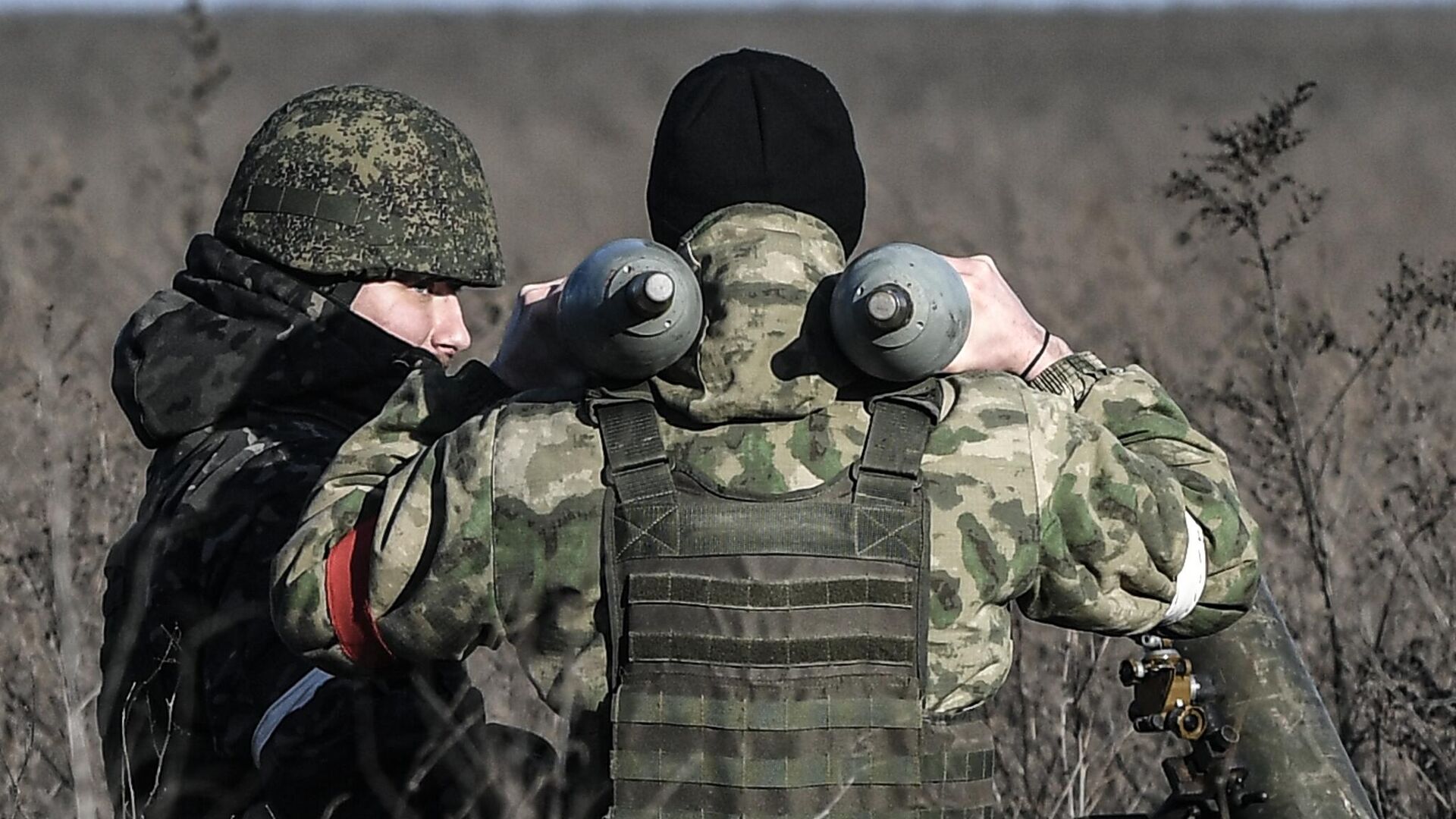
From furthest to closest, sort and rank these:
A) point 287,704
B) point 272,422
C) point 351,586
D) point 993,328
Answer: point 272,422, point 287,704, point 993,328, point 351,586

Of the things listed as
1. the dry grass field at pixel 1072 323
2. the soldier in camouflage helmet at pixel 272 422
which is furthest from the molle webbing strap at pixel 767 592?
the dry grass field at pixel 1072 323

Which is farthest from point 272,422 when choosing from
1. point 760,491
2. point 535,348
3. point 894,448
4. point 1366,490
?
point 1366,490

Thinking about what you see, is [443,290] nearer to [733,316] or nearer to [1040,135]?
[733,316]

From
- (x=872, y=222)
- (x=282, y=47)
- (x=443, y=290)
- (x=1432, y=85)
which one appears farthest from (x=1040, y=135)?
(x=443, y=290)

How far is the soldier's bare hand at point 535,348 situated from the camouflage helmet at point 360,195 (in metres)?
0.91

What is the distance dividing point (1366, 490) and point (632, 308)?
3384 mm

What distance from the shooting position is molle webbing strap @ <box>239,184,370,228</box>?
3.98 meters

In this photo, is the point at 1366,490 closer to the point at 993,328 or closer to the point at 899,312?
the point at 993,328

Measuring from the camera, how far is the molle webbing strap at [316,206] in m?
3.98

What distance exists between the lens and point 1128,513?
114 inches

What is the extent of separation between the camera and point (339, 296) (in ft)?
13.1

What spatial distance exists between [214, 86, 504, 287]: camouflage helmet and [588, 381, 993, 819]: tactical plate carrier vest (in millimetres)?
1224

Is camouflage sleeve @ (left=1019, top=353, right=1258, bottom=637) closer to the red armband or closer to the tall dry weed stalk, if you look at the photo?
the red armband

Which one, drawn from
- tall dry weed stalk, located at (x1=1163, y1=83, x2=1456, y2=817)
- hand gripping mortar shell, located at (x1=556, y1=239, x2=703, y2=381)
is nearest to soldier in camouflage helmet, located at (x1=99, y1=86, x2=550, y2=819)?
hand gripping mortar shell, located at (x1=556, y1=239, x2=703, y2=381)
